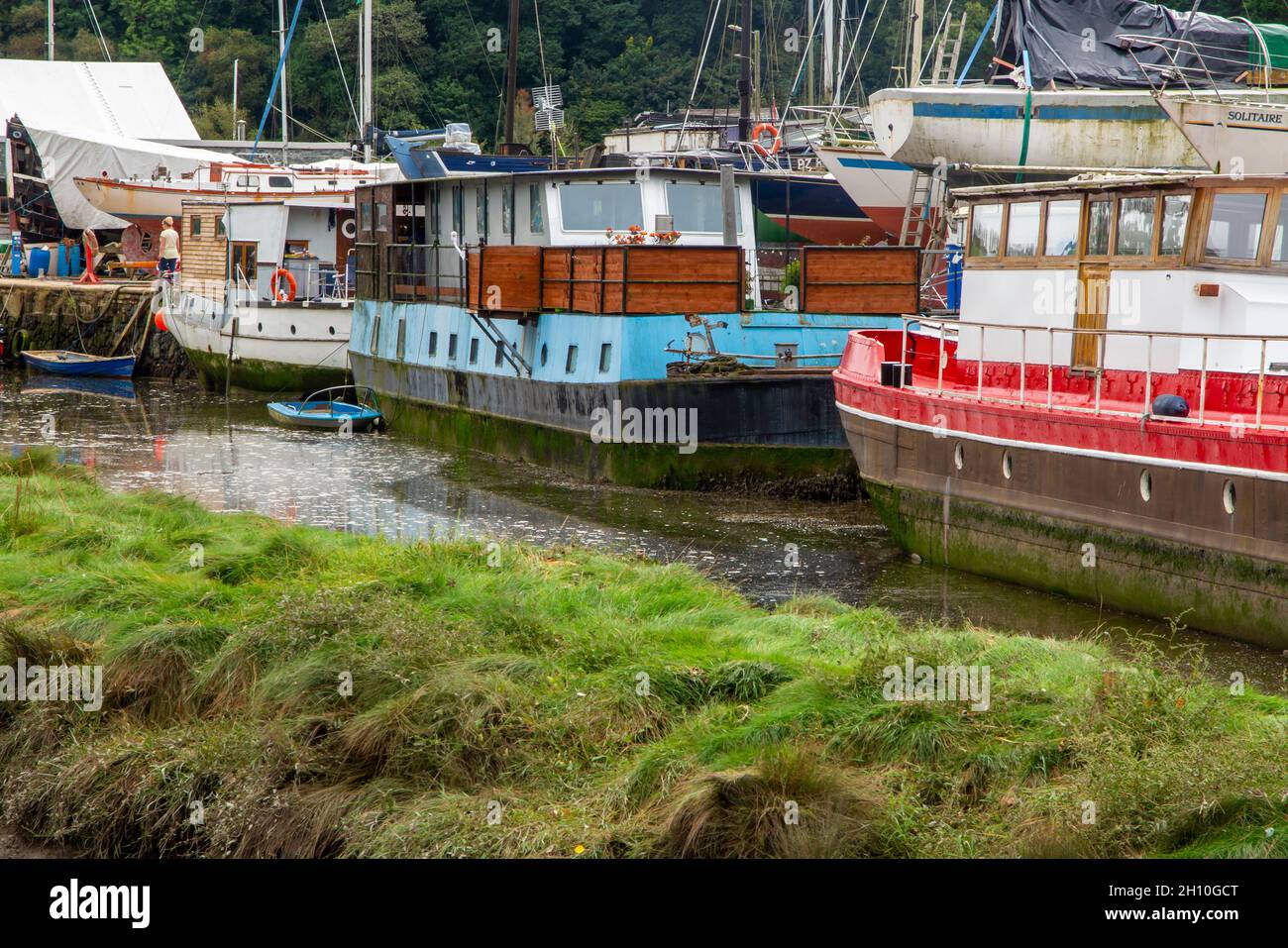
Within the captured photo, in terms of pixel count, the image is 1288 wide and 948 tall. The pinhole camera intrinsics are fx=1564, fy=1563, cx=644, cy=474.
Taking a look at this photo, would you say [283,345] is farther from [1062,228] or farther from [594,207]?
[1062,228]

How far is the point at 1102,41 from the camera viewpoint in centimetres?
2661

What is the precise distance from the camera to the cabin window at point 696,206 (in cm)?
2548

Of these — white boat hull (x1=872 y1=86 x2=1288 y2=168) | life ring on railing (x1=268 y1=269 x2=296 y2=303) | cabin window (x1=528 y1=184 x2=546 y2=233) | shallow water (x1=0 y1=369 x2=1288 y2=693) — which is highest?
white boat hull (x1=872 y1=86 x2=1288 y2=168)

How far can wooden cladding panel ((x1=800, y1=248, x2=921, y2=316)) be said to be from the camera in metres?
23.6

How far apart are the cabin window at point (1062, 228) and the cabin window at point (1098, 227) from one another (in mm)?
167

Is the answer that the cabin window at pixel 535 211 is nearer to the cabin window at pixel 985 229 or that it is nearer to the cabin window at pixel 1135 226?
the cabin window at pixel 985 229

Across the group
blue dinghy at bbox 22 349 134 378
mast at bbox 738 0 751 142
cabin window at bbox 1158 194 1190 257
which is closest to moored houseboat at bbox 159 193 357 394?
blue dinghy at bbox 22 349 134 378

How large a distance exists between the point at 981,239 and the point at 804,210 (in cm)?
1414

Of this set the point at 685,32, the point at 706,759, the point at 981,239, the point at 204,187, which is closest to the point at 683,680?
the point at 706,759

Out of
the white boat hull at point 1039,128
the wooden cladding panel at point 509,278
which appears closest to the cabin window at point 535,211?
the wooden cladding panel at point 509,278

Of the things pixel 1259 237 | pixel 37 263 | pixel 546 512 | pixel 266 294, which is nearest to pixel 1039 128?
pixel 546 512

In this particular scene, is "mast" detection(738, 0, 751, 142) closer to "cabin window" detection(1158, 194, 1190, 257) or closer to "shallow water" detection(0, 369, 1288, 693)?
"shallow water" detection(0, 369, 1288, 693)

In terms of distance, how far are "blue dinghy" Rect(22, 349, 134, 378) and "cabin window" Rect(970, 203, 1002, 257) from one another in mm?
27570

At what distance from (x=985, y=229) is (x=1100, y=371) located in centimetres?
319
